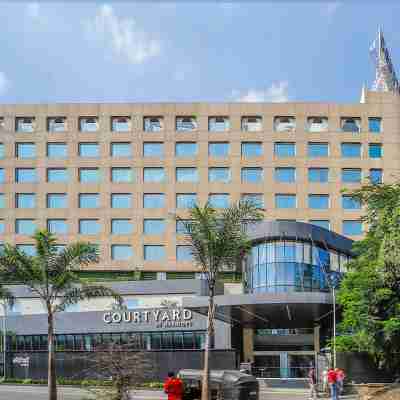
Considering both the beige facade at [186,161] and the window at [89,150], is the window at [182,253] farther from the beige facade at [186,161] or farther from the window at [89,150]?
the window at [89,150]

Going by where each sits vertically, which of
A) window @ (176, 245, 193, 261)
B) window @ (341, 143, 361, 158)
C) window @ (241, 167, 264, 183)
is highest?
window @ (341, 143, 361, 158)

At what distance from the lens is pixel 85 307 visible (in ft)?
201

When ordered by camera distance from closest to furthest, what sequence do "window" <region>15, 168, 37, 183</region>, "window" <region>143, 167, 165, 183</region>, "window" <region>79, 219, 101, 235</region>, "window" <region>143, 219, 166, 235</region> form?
"window" <region>143, 219, 166, 235</region>, "window" <region>79, 219, 101, 235</region>, "window" <region>143, 167, 165, 183</region>, "window" <region>15, 168, 37, 183</region>

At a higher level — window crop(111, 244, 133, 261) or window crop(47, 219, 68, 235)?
window crop(47, 219, 68, 235)

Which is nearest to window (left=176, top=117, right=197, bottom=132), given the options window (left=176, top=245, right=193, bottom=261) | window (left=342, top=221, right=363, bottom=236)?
window (left=176, top=245, right=193, bottom=261)

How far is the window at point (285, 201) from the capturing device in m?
72.6

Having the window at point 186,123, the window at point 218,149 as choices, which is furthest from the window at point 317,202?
the window at point 186,123

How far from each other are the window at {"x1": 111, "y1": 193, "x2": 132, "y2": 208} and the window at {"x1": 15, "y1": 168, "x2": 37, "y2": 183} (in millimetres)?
8403

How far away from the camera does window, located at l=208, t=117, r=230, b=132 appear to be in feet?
242

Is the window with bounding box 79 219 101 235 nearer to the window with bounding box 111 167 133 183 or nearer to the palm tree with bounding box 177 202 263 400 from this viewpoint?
the window with bounding box 111 167 133 183

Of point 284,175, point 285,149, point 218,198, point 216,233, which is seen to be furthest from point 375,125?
point 216,233

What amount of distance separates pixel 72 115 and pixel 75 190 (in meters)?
7.78

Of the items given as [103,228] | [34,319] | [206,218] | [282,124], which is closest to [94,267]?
[103,228]

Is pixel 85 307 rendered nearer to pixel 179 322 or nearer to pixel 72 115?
pixel 179 322
